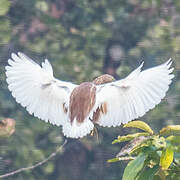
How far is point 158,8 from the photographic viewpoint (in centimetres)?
245

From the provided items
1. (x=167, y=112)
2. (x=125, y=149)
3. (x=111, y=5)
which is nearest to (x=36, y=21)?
(x=111, y=5)

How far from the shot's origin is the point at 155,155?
3.37 feet

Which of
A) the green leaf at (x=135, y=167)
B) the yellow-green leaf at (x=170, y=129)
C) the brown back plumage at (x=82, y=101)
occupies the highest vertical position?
the yellow-green leaf at (x=170, y=129)

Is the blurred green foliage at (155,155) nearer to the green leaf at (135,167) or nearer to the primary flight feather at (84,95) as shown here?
the green leaf at (135,167)

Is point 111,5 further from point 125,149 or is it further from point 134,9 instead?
point 125,149

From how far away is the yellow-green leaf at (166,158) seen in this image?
37.6 inches

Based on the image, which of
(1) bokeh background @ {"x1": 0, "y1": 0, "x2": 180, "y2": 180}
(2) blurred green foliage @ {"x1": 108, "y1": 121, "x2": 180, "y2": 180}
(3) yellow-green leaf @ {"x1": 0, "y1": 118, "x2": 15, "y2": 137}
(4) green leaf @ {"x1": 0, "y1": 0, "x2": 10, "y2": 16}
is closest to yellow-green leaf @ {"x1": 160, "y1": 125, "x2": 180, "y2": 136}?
(2) blurred green foliage @ {"x1": 108, "y1": 121, "x2": 180, "y2": 180}

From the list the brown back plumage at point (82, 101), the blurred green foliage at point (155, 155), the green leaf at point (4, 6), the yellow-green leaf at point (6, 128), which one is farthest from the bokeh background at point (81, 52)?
the blurred green foliage at point (155, 155)

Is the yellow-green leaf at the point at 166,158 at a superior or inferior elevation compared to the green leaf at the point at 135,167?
superior

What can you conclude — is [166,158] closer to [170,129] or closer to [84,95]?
[170,129]

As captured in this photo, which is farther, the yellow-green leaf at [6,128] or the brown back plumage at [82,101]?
the yellow-green leaf at [6,128]

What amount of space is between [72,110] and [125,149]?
0.40 m

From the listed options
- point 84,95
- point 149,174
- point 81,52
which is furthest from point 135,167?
point 81,52

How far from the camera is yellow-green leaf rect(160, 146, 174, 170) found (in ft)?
3.13
